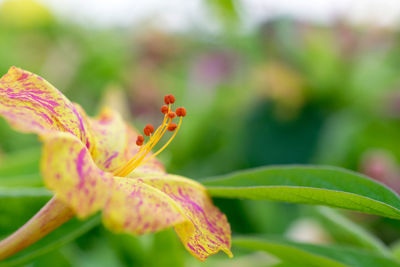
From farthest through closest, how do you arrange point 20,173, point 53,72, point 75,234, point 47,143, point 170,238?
point 53,72
point 20,173
point 170,238
point 75,234
point 47,143

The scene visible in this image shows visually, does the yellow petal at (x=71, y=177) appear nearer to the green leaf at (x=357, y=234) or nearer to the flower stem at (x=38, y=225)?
the flower stem at (x=38, y=225)

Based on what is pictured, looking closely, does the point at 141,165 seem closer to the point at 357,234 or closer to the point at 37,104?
the point at 37,104

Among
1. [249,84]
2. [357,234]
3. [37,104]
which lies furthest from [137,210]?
[249,84]

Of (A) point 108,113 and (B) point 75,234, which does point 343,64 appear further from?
(B) point 75,234

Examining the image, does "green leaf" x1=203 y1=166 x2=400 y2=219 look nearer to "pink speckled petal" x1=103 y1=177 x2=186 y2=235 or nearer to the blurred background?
"pink speckled petal" x1=103 y1=177 x2=186 y2=235

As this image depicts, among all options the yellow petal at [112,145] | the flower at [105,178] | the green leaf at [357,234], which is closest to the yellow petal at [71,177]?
the flower at [105,178]

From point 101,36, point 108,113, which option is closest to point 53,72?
point 101,36

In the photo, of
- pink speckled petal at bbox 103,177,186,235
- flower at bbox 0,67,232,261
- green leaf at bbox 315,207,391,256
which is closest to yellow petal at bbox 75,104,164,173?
flower at bbox 0,67,232,261

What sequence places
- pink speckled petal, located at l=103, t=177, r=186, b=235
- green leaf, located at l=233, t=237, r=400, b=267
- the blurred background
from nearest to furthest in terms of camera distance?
pink speckled petal, located at l=103, t=177, r=186, b=235, green leaf, located at l=233, t=237, r=400, b=267, the blurred background
